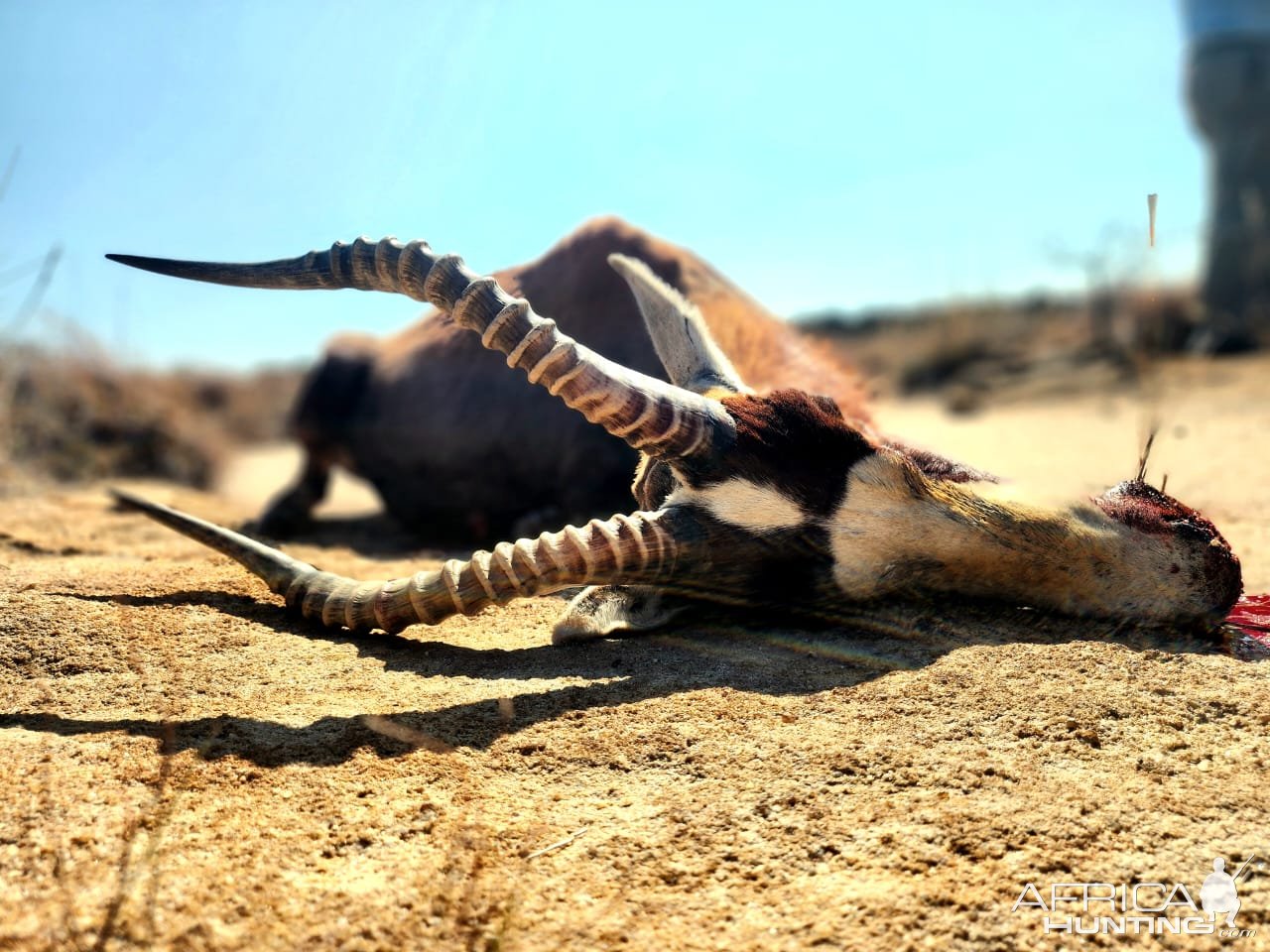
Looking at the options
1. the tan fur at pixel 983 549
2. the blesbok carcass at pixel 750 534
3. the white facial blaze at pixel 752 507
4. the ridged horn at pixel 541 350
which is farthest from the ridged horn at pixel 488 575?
the tan fur at pixel 983 549

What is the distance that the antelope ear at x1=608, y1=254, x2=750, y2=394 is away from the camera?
3.12 meters

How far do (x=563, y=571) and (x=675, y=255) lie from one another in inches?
104

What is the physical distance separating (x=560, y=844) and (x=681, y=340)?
1884mm

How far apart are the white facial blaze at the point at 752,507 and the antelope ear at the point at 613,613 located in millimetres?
307

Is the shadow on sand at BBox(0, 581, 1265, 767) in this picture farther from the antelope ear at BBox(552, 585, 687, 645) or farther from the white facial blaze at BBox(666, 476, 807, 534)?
the white facial blaze at BBox(666, 476, 807, 534)

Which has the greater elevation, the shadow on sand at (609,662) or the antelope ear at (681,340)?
the antelope ear at (681,340)

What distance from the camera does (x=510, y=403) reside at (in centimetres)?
501

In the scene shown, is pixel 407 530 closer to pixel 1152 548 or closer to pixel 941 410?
pixel 1152 548

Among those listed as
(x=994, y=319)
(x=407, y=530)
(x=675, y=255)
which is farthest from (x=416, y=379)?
(x=994, y=319)

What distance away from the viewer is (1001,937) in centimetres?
156

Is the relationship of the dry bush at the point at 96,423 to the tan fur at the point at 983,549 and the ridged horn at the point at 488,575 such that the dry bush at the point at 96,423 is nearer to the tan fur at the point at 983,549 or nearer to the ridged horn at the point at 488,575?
the ridged horn at the point at 488,575

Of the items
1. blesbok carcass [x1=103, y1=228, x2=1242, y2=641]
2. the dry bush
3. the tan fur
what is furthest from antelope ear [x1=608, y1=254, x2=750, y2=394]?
the dry bush

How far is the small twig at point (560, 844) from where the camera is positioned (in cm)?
174

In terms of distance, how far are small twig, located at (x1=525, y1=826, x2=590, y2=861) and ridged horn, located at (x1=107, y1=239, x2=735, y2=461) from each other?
3.76ft
